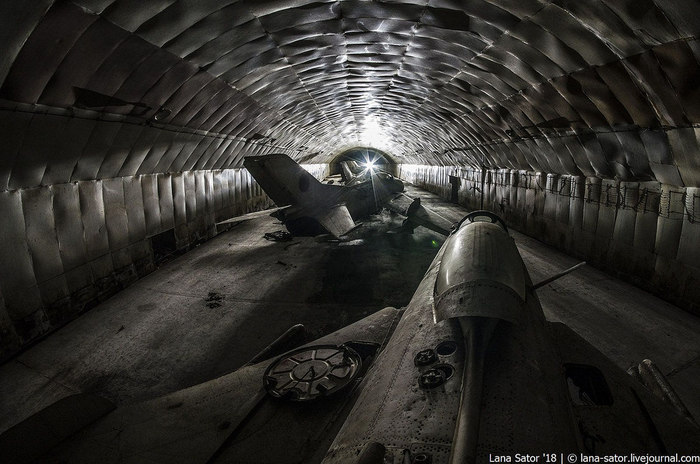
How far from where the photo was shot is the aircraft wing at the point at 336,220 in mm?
14461

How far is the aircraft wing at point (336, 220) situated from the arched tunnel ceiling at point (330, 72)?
5.11 meters

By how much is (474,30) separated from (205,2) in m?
5.77

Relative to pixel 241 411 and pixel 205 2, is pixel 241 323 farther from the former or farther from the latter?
pixel 205 2

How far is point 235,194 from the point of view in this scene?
19266mm

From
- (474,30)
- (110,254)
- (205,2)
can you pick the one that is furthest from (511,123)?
(110,254)

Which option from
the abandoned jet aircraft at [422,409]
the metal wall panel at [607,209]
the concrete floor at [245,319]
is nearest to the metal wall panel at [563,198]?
the concrete floor at [245,319]

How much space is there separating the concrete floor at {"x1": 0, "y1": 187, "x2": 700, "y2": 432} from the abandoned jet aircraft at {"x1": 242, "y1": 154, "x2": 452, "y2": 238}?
1.61m

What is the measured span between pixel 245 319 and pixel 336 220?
7594 millimetres

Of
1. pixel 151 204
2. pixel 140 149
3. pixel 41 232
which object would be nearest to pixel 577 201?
pixel 140 149

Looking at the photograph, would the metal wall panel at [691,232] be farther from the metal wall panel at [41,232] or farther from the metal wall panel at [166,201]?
the metal wall panel at [166,201]

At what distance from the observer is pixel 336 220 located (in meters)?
15.1

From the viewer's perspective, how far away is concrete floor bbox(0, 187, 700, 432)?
6.04m

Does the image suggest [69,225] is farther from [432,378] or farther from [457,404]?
[457,404]

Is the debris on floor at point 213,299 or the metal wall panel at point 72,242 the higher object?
the metal wall panel at point 72,242
